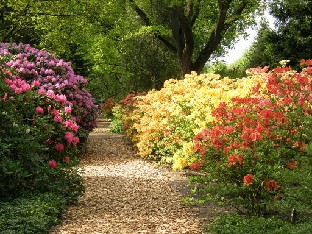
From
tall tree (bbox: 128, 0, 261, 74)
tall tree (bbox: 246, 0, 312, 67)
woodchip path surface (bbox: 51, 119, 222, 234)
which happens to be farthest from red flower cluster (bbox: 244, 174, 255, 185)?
tall tree (bbox: 246, 0, 312, 67)

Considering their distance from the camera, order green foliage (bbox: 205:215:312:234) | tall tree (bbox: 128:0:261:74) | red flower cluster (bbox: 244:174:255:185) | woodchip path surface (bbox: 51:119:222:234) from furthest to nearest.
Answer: tall tree (bbox: 128:0:261:74), woodchip path surface (bbox: 51:119:222:234), red flower cluster (bbox: 244:174:255:185), green foliage (bbox: 205:215:312:234)

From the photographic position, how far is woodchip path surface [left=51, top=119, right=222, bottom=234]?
19.7 feet

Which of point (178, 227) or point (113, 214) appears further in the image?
point (113, 214)

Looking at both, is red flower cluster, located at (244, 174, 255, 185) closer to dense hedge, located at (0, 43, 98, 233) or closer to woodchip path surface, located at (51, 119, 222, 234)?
woodchip path surface, located at (51, 119, 222, 234)

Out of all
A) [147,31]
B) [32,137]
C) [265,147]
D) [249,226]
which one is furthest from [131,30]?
[249,226]

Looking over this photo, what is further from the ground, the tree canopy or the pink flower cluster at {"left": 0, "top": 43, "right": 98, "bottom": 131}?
the tree canopy

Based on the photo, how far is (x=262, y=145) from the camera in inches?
235

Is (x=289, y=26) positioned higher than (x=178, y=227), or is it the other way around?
(x=289, y=26)

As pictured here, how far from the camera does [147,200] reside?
765 centimetres

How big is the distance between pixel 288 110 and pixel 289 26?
66.4ft

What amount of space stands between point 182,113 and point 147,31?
8201mm

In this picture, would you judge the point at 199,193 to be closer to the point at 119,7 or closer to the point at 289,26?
the point at 119,7

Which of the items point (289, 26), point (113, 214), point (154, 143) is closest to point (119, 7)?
point (154, 143)

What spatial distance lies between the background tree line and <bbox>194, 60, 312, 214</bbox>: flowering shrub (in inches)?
343
